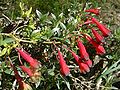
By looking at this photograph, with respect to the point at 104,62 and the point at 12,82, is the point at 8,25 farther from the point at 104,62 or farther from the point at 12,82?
the point at 104,62

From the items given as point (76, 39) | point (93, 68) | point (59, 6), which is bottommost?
point (93, 68)

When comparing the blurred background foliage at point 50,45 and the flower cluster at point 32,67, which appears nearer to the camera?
the flower cluster at point 32,67

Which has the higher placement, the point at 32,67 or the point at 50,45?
the point at 50,45

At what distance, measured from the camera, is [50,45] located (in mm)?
3715

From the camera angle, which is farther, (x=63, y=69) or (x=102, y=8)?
(x=102, y=8)

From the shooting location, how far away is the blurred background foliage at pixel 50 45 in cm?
351

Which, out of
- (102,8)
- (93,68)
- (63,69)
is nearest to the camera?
(63,69)

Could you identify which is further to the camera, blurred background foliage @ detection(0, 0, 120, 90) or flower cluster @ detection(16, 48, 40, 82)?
blurred background foliage @ detection(0, 0, 120, 90)

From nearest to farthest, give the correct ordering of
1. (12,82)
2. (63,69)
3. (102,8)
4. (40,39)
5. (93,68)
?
1. (63,69)
2. (40,39)
3. (12,82)
4. (93,68)
5. (102,8)

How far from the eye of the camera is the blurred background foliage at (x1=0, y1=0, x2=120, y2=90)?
351 centimetres

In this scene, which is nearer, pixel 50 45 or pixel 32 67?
pixel 32 67

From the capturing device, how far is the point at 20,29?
366cm

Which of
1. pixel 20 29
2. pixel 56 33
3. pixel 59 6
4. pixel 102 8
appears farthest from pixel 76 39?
pixel 102 8

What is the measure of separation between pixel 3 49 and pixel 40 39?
1.10ft
